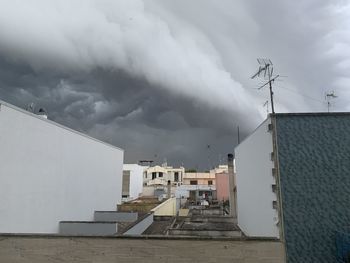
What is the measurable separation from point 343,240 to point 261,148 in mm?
3868

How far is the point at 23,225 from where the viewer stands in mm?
12164

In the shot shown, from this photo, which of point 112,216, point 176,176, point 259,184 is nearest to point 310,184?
point 259,184

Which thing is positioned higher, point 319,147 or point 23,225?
point 319,147

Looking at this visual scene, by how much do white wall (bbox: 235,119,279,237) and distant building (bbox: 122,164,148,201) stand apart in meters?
29.0

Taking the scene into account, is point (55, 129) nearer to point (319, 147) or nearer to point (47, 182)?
point (47, 182)

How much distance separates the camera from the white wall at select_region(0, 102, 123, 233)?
11.5 m

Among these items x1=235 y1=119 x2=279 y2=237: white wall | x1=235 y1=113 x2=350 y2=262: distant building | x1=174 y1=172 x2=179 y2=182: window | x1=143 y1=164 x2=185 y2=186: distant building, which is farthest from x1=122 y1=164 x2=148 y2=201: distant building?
x1=235 y1=113 x2=350 y2=262: distant building

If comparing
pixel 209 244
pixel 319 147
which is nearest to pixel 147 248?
pixel 209 244

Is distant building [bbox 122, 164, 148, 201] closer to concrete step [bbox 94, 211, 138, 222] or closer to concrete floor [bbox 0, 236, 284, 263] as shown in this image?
concrete step [bbox 94, 211, 138, 222]

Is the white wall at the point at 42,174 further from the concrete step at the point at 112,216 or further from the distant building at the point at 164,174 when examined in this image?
the distant building at the point at 164,174

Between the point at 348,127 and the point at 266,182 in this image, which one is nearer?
the point at 348,127

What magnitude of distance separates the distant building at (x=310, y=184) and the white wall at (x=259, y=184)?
125 millimetres

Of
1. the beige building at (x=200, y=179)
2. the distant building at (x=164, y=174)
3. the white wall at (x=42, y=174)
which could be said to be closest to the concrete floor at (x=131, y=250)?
the white wall at (x=42, y=174)

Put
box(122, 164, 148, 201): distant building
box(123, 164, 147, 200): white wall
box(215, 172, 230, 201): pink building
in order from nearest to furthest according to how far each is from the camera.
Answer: box(215, 172, 230, 201): pink building → box(122, 164, 148, 201): distant building → box(123, 164, 147, 200): white wall
